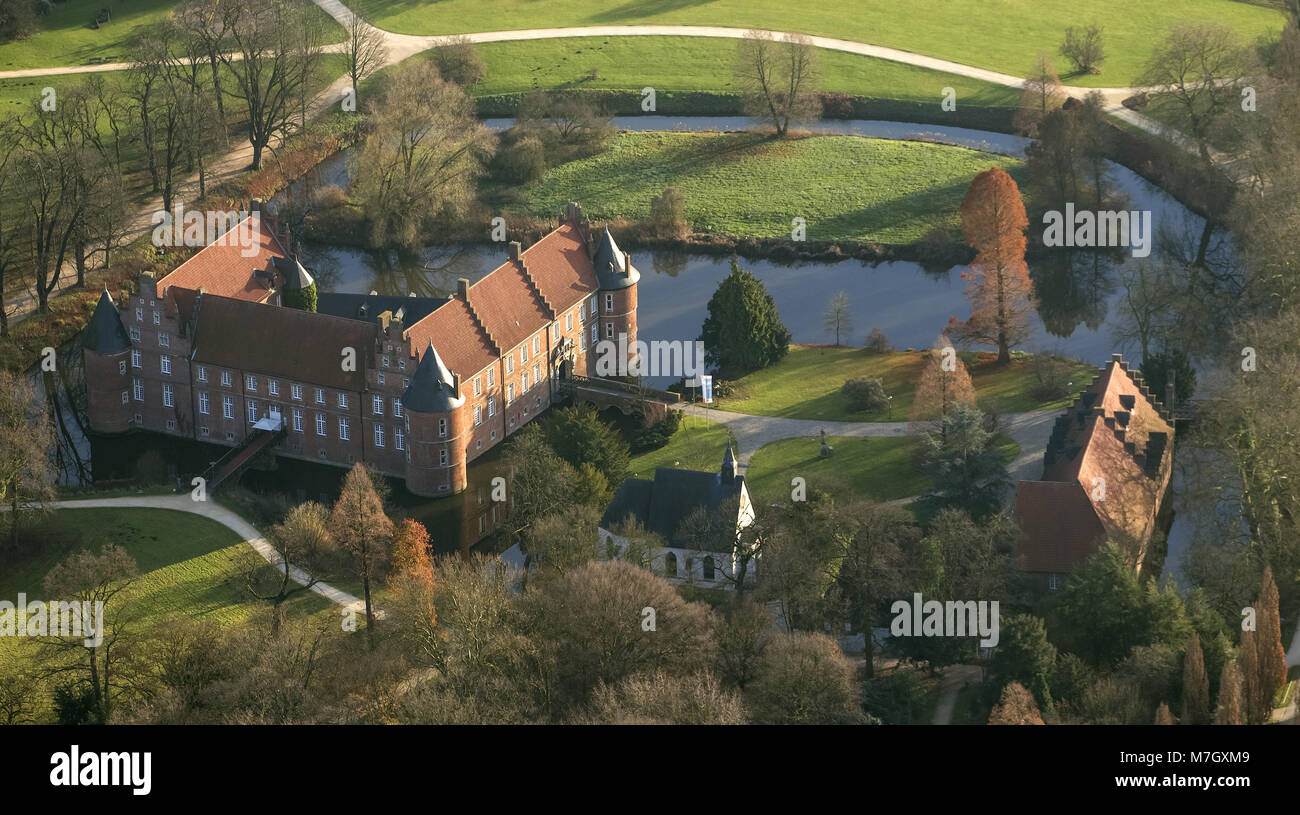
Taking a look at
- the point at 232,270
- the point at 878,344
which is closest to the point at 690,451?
the point at 878,344

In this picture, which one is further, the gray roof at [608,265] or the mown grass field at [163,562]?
the gray roof at [608,265]

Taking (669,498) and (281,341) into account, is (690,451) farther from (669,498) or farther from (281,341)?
(281,341)

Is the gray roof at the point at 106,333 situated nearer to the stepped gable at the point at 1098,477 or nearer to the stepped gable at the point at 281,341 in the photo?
the stepped gable at the point at 281,341

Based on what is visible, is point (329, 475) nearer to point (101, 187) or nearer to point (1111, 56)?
point (101, 187)

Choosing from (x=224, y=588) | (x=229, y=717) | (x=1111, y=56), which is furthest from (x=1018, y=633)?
(x=1111, y=56)

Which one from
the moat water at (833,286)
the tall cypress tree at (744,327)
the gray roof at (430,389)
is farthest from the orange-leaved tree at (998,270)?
the gray roof at (430,389)

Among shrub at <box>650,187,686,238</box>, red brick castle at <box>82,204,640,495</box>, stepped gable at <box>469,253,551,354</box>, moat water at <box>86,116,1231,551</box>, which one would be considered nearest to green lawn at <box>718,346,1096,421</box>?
moat water at <box>86,116,1231,551</box>
